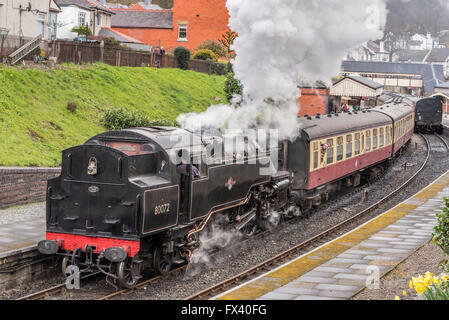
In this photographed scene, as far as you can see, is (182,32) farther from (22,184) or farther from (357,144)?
(22,184)

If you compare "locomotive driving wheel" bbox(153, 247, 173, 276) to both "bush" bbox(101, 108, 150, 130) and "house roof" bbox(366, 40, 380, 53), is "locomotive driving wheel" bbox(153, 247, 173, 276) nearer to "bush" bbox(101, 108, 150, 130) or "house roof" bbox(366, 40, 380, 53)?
"bush" bbox(101, 108, 150, 130)

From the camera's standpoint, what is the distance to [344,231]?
1786 cm

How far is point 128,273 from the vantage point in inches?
456

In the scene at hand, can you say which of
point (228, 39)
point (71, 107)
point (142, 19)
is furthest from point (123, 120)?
point (142, 19)

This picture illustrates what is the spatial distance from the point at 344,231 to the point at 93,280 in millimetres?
8206

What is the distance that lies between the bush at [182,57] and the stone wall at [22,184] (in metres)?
25.5

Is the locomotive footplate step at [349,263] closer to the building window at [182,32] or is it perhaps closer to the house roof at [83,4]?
the house roof at [83,4]

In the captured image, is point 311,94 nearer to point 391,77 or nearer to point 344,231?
point 344,231

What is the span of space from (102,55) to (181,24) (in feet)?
81.2

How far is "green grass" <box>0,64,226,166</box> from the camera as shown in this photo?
20562 mm

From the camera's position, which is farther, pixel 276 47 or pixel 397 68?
pixel 397 68

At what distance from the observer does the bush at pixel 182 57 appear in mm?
42659

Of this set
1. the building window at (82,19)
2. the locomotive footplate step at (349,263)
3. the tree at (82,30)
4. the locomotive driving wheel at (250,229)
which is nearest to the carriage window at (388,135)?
the locomotive footplate step at (349,263)
